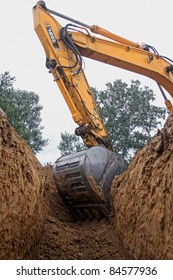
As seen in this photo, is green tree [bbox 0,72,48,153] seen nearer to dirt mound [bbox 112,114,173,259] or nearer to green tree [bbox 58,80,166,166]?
green tree [bbox 58,80,166,166]

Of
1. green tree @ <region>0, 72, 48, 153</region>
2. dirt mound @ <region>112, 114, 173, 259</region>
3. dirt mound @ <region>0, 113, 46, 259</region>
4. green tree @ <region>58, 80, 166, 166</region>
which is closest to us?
dirt mound @ <region>112, 114, 173, 259</region>

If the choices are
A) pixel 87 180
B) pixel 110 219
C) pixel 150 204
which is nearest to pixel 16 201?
pixel 150 204

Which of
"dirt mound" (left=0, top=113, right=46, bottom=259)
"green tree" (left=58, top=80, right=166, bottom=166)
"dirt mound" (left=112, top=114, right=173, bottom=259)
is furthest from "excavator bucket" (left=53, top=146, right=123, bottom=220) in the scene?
"green tree" (left=58, top=80, right=166, bottom=166)

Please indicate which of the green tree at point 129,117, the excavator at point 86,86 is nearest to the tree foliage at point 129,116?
the green tree at point 129,117

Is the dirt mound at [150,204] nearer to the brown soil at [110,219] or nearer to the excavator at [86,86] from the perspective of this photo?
the brown soil at [110,219]

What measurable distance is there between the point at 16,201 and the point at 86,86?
4.05 m

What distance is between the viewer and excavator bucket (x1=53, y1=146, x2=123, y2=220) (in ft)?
21.7

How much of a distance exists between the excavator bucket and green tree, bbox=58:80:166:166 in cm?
1867

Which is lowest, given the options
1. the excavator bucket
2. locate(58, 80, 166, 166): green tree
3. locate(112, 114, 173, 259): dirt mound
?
locate(112, 114, 173, 259): dirt mound

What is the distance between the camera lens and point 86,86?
26.3 ft

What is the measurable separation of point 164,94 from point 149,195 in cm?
512

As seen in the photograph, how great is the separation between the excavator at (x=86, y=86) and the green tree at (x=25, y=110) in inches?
395
